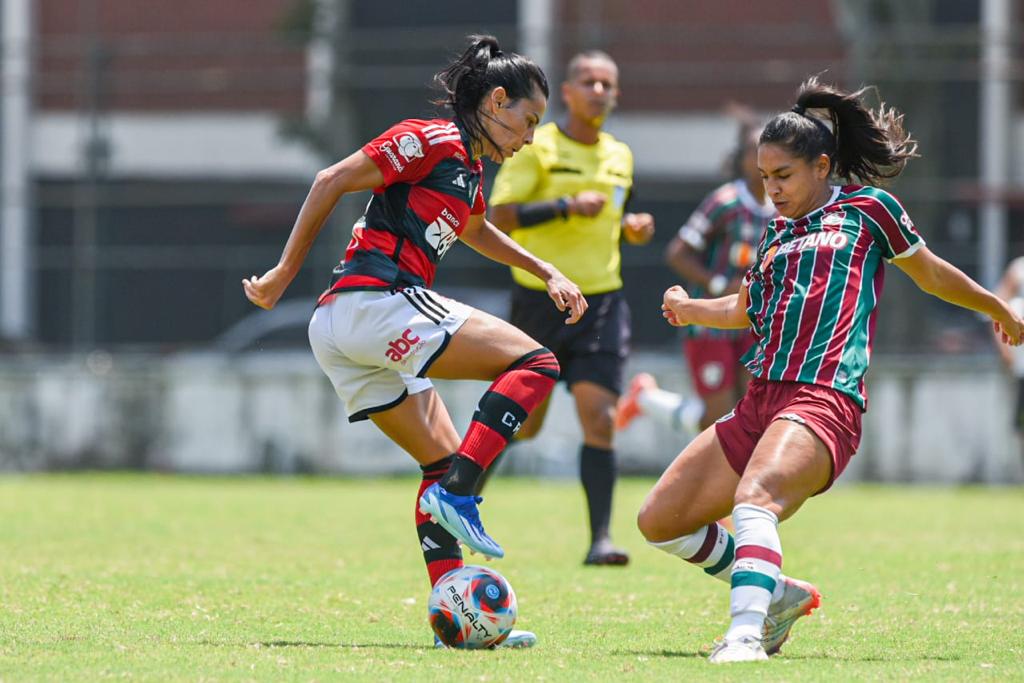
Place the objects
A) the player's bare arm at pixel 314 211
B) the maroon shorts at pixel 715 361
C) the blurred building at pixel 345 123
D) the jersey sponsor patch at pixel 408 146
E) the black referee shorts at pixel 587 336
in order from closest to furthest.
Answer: the player's bare arm at pixel 314 211 → the jersey sponsor patch at pixel 408 146 → the black referee shorts at pixel 587 336 → the maroon shorts at pixel 715 361 → the blurred building at pixel 345 123

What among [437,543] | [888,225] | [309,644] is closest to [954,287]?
[888,225]

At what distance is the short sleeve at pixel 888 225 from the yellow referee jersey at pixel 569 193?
126 inches

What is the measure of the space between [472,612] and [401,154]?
5.20 feet

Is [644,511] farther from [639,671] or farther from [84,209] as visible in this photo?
[84,209]

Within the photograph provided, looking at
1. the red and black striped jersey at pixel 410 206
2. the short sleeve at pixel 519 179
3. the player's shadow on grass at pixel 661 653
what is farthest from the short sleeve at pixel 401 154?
the short sleeve at pixel 519 179

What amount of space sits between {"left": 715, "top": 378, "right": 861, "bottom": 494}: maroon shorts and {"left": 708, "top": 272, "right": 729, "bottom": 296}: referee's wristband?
4358 millimetres

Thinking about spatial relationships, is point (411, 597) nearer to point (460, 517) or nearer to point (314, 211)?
point (460, 517)

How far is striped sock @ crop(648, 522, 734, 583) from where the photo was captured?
18.6 feet

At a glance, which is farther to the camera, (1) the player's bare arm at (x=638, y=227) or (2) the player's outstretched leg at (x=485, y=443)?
(1) the player's bare arm at (x=638, y=227)

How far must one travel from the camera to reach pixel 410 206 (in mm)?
5641

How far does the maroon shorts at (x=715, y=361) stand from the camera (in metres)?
9.62

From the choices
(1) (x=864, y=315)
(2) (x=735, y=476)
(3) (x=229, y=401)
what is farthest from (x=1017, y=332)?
(3) (x=229, y=401)

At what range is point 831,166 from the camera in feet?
18.2

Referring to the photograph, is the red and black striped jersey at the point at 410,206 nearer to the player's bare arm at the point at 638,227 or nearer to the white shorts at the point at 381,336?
the white shorts at the point at 381,336
